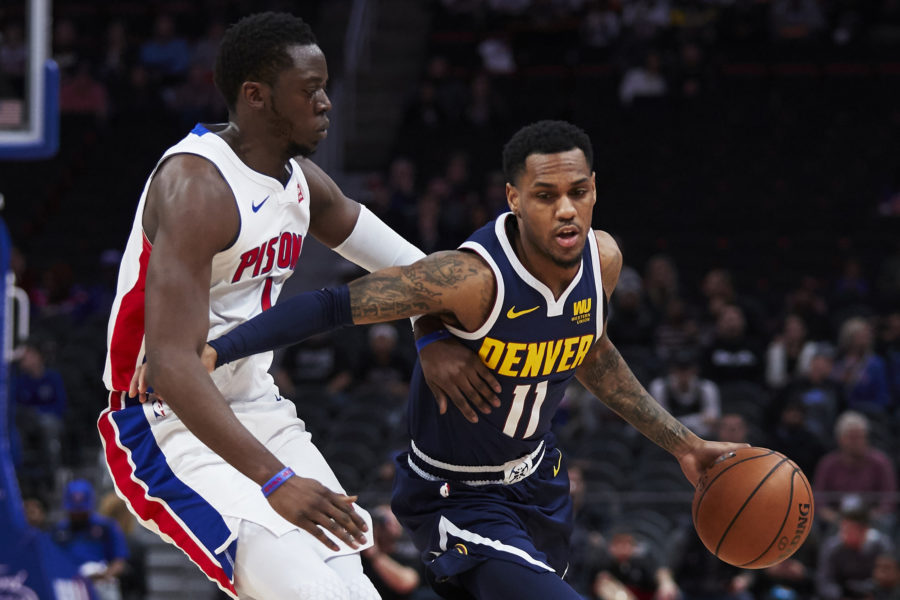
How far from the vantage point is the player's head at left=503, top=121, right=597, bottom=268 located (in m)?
3.80

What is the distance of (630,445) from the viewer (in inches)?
396

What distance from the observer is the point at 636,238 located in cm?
1325

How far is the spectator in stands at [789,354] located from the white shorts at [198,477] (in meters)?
7.83

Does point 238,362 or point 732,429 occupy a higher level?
point 238,362

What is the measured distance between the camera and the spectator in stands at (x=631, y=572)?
324 inches

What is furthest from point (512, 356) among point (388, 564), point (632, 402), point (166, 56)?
point (166, 56)

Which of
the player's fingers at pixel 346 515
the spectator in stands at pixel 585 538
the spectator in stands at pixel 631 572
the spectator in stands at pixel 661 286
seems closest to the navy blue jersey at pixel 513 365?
the player's fingers at pixel 346 515

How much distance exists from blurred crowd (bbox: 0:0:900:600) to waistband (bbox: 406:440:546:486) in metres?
3.85

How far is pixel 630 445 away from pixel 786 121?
6.04 metres

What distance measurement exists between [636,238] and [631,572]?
18.3 feet

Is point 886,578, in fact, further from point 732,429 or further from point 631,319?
point 631,319

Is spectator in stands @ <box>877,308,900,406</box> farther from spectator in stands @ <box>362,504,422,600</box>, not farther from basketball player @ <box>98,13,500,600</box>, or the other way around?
basketball player @ <box>98,13,500,600</box>

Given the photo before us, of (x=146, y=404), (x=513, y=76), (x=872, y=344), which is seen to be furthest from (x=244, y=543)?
(x=513, y=76)

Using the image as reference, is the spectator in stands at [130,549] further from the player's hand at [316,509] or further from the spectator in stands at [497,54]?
the spectator in stands at [497,54]
